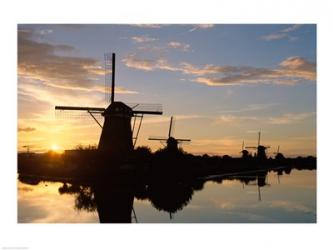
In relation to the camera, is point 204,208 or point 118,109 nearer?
point 204,208

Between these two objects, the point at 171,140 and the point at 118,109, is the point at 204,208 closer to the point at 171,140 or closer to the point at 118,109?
the point at 118,109

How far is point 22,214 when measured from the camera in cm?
1628

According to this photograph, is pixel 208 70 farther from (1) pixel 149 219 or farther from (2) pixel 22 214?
(2) pixel 22 214

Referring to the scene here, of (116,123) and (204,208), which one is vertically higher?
(116,123)

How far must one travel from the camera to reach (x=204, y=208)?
18.9 m

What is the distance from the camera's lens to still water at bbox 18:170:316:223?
16391 millimetres
